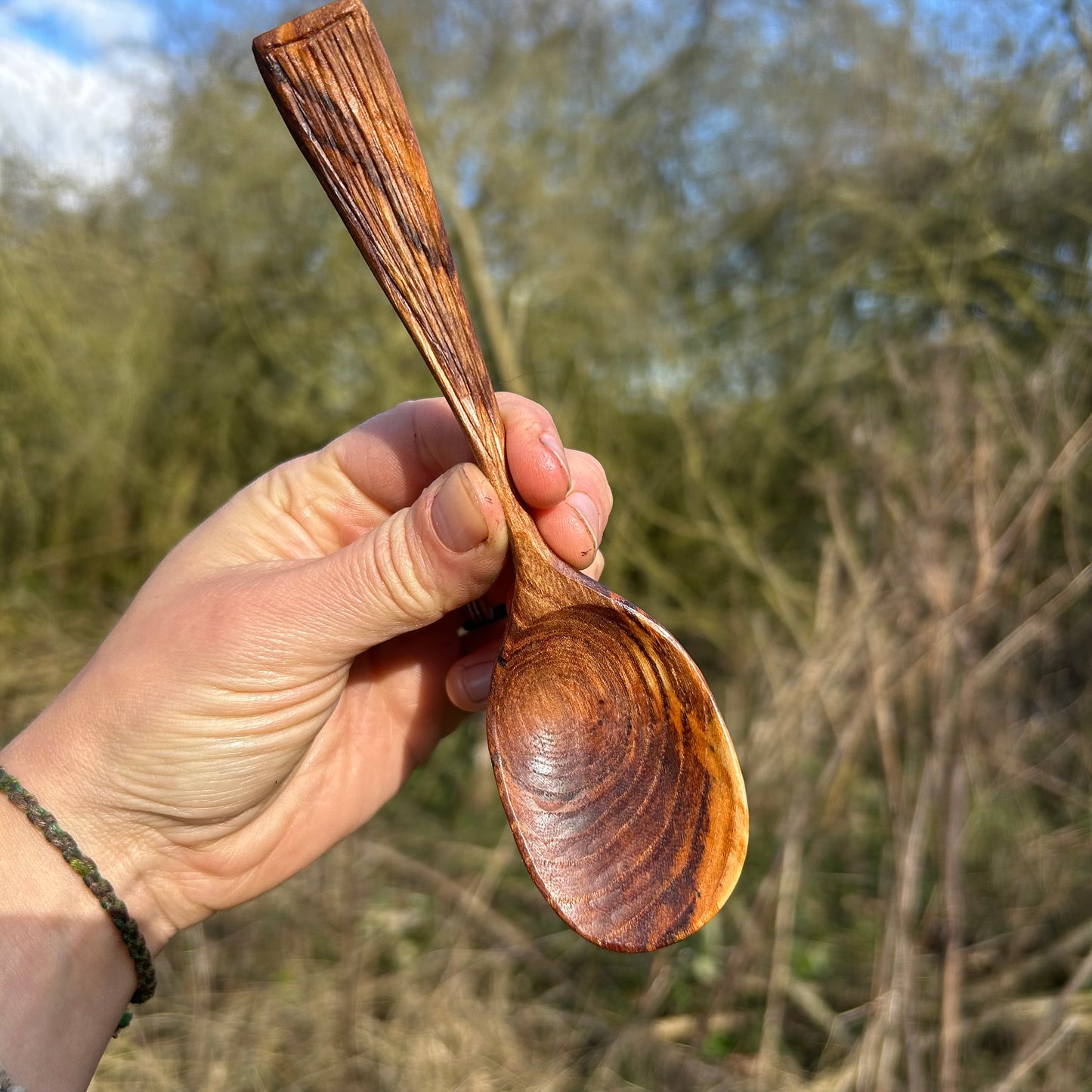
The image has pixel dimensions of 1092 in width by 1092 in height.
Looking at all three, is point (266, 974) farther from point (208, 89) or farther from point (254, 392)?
point (208, 89)

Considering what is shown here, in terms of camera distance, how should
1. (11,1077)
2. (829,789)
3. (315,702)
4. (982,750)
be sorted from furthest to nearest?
(829,789)
(982,750)
(315,702)
(11,1077)

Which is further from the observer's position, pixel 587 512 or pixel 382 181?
pixel 587 512

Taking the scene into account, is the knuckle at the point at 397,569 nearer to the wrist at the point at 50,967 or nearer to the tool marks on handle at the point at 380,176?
the tool marks on handle at the point at 380,176

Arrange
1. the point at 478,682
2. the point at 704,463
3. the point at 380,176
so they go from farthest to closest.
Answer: the point at 704,463
the point at 478,682
the point at 380,176

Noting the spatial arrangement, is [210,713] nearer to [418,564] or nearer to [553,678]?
[418,564]

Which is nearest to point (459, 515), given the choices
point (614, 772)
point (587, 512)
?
point (587, 512)

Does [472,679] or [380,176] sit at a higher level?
[380,176]

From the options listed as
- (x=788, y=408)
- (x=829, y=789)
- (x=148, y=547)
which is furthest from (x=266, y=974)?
(x=788, y=408)

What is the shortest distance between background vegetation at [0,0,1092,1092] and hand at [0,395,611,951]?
1.03m

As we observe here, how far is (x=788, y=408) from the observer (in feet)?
11.1

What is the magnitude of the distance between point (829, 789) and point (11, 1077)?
2.12 metres

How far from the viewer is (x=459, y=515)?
1036 millimetres

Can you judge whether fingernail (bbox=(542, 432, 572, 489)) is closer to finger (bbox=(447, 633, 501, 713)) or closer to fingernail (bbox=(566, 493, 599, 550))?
fingernail (bbox=(566, 493, 599, 550))

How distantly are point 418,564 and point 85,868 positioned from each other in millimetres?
534
